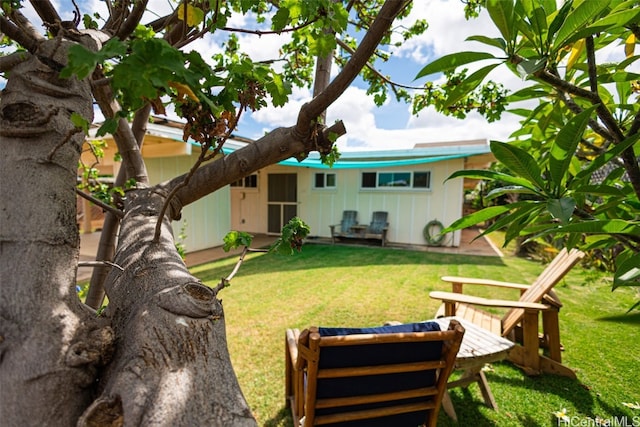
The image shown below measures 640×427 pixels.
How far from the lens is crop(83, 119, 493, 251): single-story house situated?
29.4 feet

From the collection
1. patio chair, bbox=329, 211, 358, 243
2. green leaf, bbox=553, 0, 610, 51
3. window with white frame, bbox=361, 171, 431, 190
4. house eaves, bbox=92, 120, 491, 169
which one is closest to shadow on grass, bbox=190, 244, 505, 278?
patio chair, bbox=329, 211, 358, 243

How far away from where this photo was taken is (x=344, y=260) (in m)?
8.26

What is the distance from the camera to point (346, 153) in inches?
471

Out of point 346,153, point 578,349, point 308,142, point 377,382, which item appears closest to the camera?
point 308,142

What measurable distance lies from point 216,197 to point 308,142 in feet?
29.7

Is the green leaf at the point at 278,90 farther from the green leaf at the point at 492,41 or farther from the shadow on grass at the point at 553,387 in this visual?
the shadow on grass at the point at 553,387

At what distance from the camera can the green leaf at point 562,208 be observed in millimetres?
1008

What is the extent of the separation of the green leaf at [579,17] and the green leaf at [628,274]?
33.8 inches

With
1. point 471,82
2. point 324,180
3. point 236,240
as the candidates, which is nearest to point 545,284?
point 471,82

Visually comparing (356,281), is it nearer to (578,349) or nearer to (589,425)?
(578,349)

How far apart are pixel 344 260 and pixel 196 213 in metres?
4.67

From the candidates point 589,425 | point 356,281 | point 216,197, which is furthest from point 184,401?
point 216,197

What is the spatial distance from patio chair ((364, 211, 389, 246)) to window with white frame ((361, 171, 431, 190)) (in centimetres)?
109

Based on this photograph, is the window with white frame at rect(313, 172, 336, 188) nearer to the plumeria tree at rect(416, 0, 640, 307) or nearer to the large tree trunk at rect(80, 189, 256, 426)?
the plumeria tree at rect(416, 0, 640, 307)
